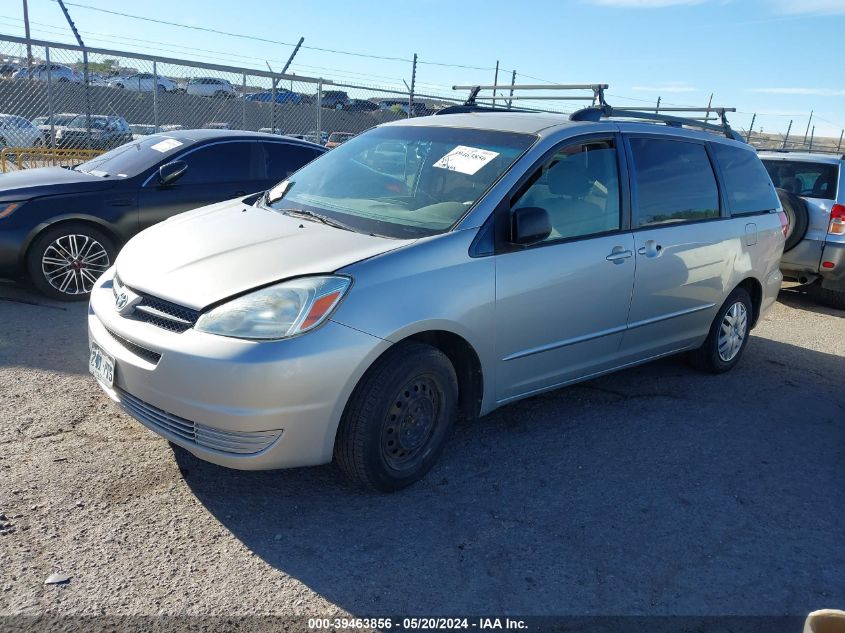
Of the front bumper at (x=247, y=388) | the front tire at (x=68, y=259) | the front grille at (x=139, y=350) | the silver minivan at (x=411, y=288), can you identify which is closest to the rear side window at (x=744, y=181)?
the silver minivan at (x=411, y=288)

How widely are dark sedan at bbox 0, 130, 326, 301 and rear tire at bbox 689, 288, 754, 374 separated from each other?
4407mm

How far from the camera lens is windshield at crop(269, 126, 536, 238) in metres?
3.69

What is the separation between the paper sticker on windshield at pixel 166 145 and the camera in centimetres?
679

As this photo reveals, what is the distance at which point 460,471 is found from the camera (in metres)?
3.71

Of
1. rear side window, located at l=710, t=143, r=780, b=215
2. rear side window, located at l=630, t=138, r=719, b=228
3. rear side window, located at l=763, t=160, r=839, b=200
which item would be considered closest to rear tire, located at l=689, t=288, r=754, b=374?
rear side window, located at l=710, t=143, r=780, b=215

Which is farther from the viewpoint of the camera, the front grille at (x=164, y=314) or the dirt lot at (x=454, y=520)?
the front grille at (x=164, y=314)

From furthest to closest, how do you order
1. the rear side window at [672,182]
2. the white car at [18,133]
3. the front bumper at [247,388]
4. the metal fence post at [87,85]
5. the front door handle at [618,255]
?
the white car at [18,133] → the metal fence post at [87,85] → the rear side window at [672,182] → the front door handle at [618,255] → the front bumper at [247,388]

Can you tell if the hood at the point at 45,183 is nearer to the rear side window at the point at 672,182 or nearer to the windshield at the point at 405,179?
the windshield at the point at 405,179

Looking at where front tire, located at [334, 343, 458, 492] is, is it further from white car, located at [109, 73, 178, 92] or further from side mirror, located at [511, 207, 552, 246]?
white car, located at [109, 73, 178, 92]

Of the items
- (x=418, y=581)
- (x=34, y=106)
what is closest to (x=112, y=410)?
(x=418, y=581)

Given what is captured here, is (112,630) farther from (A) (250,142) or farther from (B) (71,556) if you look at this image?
(A) (250,142)

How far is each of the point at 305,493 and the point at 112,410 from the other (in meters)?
1.41

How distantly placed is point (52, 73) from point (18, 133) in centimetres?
108

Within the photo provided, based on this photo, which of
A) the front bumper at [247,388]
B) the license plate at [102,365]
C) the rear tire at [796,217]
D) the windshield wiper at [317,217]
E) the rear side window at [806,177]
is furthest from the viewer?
the rear side window at [806,177]
